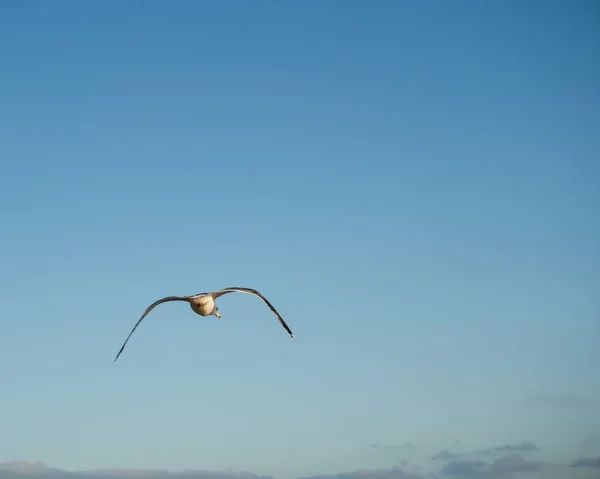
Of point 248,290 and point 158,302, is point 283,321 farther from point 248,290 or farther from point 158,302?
point 158,302

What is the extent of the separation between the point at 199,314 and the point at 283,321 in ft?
22.2

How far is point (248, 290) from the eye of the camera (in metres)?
54.7

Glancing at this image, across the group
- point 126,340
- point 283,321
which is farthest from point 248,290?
point 126,340

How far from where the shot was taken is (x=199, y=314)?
186 feet

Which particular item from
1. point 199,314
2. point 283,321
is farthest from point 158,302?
point 283,321

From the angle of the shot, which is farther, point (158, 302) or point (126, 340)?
point (158, 302)

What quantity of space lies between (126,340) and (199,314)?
8.38m

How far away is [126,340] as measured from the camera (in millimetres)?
49375

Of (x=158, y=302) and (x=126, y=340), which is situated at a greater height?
(x=158, y=302)

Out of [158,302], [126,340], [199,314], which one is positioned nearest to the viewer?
[126,340]

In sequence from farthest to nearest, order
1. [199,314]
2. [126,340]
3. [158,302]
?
[199,314], [158,302], [126,340]

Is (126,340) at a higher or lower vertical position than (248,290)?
lower

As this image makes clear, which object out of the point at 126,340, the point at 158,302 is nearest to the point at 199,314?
the point at 158,302

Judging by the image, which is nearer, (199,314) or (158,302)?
(158,302)
